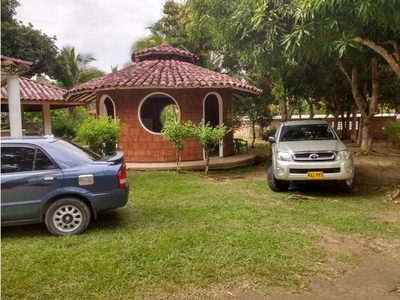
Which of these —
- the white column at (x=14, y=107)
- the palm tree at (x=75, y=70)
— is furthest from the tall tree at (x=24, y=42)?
the white column at (x=14, y=107)

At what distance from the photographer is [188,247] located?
4.59 m

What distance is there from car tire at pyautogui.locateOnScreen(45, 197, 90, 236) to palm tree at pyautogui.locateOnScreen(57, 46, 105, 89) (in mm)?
23322

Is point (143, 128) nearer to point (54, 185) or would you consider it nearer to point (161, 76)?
point (161, 76)

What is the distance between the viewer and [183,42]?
22328mm

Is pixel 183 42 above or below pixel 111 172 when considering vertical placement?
above

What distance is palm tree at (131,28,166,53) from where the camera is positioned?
22094mm

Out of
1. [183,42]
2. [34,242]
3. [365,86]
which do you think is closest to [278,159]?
[34,242]

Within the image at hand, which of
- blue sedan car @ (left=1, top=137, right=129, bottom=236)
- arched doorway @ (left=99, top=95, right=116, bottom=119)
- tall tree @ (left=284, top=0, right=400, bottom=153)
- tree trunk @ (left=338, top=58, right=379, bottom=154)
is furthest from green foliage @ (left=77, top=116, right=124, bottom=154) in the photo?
tree trunk @ (left=338, top=58, right=379, bottom=154)

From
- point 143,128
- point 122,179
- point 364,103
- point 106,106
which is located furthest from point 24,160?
point 364,103

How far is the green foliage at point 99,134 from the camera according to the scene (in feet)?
31.0

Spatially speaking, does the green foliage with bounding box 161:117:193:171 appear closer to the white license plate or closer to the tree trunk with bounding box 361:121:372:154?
the white license plate

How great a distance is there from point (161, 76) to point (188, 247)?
8480 millimetres

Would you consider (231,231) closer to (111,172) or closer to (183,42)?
(111,172)

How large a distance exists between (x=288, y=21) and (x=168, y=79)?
4.98 m
